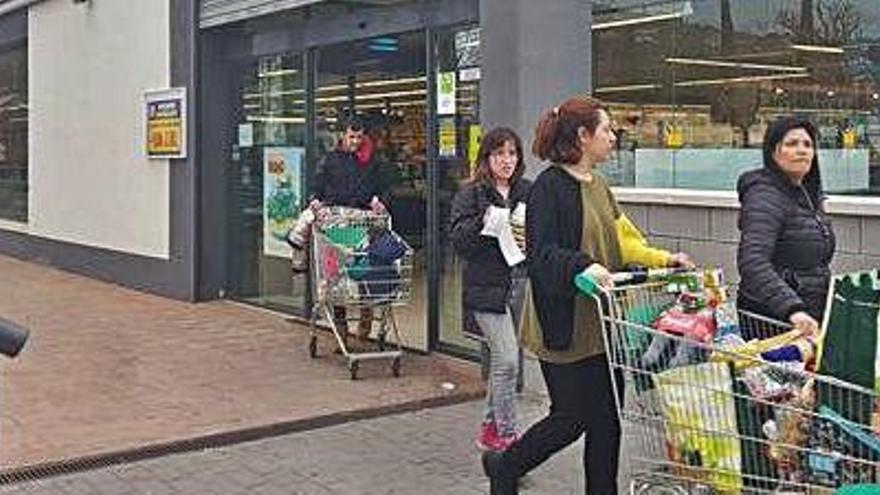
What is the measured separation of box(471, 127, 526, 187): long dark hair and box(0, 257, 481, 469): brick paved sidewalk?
2.04m

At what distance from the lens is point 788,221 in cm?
465

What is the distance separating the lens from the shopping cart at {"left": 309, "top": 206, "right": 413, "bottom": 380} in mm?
8320

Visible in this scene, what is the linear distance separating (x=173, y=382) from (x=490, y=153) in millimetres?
3485

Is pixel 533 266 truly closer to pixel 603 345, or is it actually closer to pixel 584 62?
pixel 603 345

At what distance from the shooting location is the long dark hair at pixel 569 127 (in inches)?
181

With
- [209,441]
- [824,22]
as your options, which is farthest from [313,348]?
[824,22]

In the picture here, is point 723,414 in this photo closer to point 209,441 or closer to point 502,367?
point 502,367

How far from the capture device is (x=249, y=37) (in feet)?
39.1

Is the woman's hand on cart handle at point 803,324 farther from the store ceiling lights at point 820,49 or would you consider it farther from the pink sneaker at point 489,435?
the store ceiling lights at point 820,49

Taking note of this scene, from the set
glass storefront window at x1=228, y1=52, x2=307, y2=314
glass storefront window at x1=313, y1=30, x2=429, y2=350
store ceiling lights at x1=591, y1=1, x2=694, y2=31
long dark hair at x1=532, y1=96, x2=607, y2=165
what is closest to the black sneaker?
long dark hair at x1=532, y1=96, x2=607, y2=165

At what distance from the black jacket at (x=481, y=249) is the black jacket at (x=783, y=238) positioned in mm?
1457

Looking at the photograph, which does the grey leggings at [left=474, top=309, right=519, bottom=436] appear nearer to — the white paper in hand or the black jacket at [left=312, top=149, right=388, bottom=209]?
the white paper in hand

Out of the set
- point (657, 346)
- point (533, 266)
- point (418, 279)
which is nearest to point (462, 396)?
point (418, 279)

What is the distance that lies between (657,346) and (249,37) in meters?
8.80
